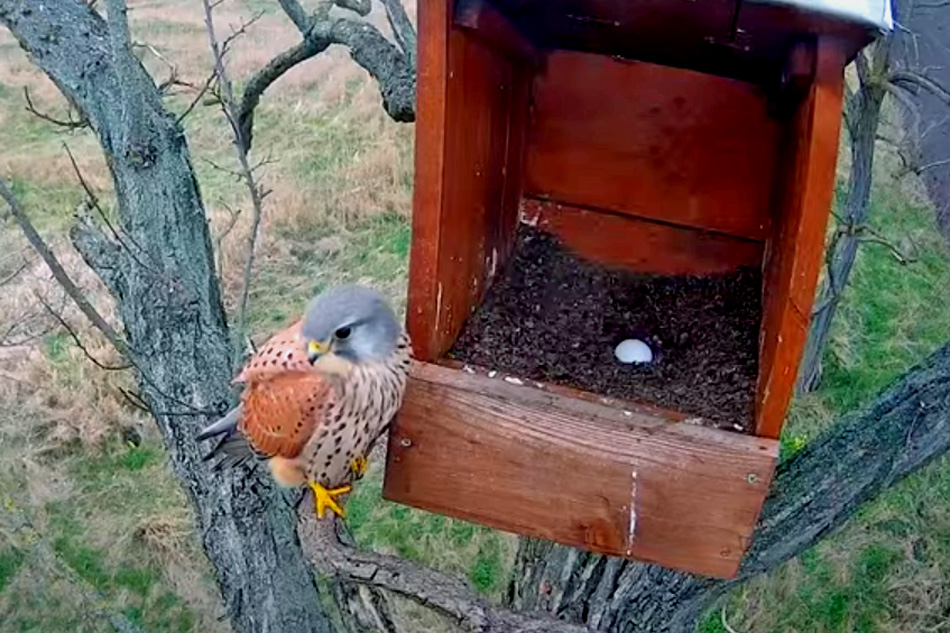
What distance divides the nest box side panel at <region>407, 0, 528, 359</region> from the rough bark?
0.86 meters

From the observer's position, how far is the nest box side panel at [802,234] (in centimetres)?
173

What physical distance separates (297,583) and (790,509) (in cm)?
162

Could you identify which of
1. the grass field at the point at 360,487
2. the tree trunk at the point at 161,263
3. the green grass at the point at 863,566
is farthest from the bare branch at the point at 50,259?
the green grass at the point at 863,566

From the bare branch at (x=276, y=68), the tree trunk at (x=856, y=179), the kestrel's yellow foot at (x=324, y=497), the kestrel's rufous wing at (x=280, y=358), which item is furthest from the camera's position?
the tree trunk at (x=856, y=179)

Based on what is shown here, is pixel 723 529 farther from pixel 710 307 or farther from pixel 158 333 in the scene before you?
pixel 158 333

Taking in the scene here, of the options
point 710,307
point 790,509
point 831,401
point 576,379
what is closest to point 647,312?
point 710,307

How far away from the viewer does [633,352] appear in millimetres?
2484

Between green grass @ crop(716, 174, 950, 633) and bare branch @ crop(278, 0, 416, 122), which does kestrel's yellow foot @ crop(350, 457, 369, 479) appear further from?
green grass @ crop(716, 174, 950, 633)

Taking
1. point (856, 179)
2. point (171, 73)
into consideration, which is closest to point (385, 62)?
point (171, 73)

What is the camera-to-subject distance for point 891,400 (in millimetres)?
2766

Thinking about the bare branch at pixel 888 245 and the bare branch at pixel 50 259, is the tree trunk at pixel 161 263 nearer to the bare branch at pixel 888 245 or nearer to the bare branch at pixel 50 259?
the bare branch at pixel 50 259

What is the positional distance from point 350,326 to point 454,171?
398mm

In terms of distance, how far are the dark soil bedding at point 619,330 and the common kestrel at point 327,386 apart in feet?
1.10

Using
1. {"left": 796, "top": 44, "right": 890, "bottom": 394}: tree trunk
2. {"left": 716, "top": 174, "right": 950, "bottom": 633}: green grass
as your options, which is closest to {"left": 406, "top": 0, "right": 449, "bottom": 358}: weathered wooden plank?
{"left": 716, "top": 174, "right": 950, "bottom": 633}: green grass
